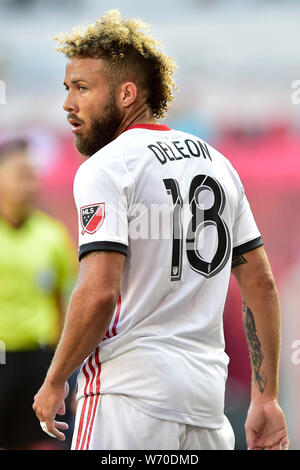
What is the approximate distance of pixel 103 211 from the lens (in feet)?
7.50

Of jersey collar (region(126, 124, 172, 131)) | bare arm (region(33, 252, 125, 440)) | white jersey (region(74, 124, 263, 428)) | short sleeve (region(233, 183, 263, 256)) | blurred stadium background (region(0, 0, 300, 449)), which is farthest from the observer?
blurred stadium background (region(0, 0, 300, 449))

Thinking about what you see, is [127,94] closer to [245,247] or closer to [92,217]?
[92,217]

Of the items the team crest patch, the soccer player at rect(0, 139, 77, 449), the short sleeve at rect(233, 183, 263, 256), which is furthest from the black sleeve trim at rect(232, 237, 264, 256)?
the soccer player at rect(0, 139, 77, 449)

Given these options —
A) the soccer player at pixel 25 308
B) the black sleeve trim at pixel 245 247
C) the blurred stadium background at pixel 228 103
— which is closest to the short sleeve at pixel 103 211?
the black sleeve trim at pixel 245 247

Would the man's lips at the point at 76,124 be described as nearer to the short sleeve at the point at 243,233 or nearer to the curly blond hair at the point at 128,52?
the curly blond hair at the point at 128,52

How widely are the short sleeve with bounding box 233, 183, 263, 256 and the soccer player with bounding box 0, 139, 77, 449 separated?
9.00ft

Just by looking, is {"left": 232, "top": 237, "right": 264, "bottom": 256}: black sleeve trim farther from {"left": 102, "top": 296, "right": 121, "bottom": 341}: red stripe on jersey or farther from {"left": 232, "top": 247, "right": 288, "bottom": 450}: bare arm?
{"left": 102, "top": 296, "right": 121, "bottom": 341}: red stripe on jersey

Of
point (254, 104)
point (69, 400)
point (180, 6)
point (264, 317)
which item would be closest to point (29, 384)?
point (69, 400)

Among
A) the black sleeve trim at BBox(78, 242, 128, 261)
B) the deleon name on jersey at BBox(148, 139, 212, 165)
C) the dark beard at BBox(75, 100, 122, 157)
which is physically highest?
the dark beard at BBox(75, 100, 122, 157)

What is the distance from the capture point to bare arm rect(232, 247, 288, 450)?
266 cm

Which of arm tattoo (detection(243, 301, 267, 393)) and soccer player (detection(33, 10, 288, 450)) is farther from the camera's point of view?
arm tattoo (detection(243, 301, 267, 393))

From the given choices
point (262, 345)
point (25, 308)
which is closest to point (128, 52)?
point (262, 345)

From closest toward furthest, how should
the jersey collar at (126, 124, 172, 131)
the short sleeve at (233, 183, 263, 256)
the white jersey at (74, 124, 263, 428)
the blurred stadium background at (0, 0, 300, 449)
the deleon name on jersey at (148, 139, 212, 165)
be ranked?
the white jersey at (74, 124, 263, 428) < the deleon name on jersey at (148, 139, 212, 165) < the jersey collar at (126, 124, 172, 131) < the short sleeve at (233, 183, 263, 256) < the blurred stadium background at (0, 0, 300, 449)
